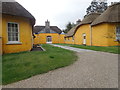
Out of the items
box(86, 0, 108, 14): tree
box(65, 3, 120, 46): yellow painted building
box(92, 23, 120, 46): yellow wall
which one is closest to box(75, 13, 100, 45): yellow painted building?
box(65, 3, 120, 46): yellow painted building

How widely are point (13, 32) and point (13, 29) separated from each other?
315 millimetres

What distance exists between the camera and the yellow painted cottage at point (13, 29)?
848 cm

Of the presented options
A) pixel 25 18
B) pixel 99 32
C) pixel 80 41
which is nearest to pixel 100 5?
pixel 80 41

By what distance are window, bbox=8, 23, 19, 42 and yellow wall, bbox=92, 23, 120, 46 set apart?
12315 millimetres

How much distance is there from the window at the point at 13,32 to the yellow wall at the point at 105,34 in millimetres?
12315

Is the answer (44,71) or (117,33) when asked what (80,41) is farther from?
(44,71)

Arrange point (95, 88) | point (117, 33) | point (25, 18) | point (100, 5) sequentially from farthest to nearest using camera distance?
point (100, 5)
point (117, 33)
point (25, 18)
point (95, 88)

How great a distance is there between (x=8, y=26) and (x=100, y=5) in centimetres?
5208

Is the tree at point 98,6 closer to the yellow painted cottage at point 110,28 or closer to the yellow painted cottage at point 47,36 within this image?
the yellow painted cottage at point 47,36

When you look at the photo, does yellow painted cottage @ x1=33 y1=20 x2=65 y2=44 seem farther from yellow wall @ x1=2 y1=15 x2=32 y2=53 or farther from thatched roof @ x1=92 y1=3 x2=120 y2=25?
yellow wall @ x1=2 y1=15 x2=32 y2=53

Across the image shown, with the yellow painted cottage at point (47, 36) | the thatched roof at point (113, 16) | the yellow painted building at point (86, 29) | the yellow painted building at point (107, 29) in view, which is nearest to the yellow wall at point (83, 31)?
the yellow painted building at point (86, 29)

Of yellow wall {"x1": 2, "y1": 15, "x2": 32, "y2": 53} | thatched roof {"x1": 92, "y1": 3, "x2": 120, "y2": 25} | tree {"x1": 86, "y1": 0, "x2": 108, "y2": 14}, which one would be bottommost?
yellow wall {"x1": 2, "y1": 15, "x2": 32, "y2": 53}

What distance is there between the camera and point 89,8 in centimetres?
5366

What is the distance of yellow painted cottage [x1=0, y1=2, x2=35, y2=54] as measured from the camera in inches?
334
